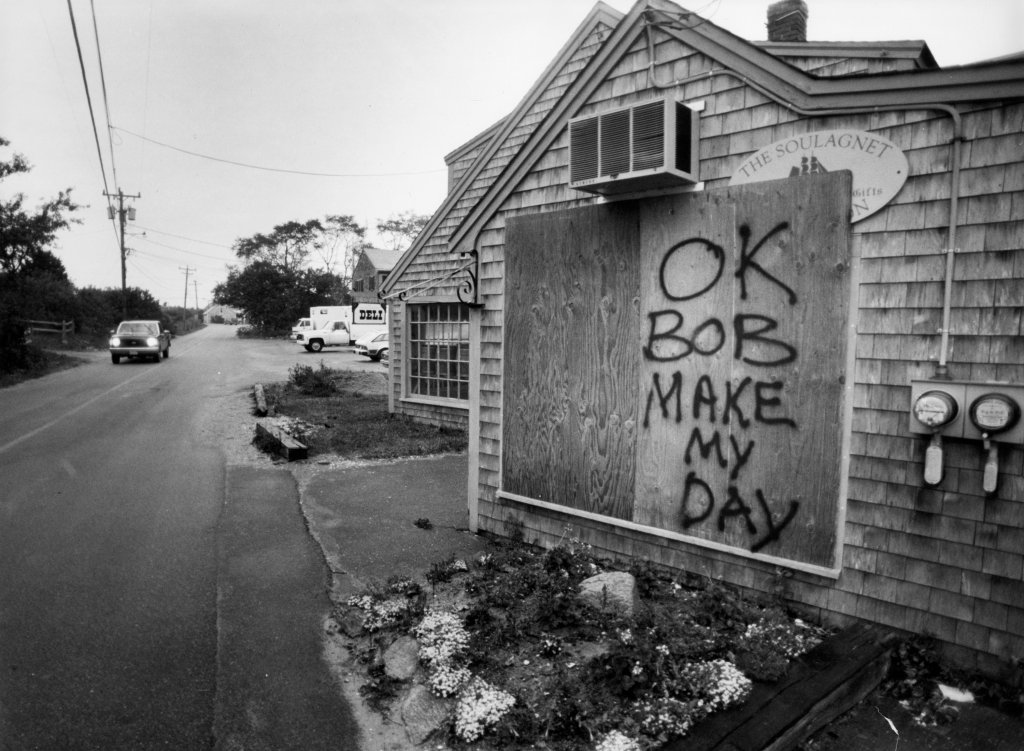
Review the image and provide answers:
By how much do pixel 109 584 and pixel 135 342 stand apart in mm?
25690

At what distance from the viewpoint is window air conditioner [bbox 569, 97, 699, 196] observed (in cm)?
465

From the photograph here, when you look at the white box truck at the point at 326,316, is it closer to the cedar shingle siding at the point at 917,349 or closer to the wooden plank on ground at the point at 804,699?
the cedar shingle siding at the point at 917,349

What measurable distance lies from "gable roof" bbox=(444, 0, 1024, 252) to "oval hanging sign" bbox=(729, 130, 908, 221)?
18cm

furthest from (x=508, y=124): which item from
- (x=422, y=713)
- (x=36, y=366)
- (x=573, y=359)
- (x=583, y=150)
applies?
(x=36, y=366)

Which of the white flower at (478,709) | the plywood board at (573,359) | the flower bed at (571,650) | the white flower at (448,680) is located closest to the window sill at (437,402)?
the plywood board at (573,359)

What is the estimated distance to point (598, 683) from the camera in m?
3.61

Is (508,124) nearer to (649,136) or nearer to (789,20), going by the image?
(789,20)

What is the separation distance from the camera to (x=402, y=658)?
4.19 meters

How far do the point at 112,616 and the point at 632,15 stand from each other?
5920 mm

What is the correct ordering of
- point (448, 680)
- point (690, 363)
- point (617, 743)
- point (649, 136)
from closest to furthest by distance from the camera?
point (617, 743)
point (448, 680)
point (649, 136)
point (690, 363)

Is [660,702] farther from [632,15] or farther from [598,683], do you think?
[632,15]

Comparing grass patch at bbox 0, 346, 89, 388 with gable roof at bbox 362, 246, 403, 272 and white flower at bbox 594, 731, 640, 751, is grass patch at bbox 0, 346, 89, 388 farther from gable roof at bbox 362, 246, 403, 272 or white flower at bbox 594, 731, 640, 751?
gable roof at bbox 362, 246, 403, 272

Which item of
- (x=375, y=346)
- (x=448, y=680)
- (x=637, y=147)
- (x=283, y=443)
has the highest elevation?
(x=637, y=147)

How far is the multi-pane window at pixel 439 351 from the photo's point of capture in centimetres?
1281
